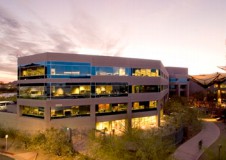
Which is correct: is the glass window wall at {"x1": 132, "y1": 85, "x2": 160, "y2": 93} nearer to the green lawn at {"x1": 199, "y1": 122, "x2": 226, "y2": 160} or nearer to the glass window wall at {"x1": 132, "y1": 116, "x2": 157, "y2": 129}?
the glass window wall at {"x1": 132, "y1": 116, "x2": 157, "y2": 129}

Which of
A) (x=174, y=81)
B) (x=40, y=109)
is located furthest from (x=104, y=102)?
(x=174, y=81)

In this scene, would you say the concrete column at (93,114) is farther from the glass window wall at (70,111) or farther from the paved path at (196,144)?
the paved path at (196,144)

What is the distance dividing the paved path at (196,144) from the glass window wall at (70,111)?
606 inches

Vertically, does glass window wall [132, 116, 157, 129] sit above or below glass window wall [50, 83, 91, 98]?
below

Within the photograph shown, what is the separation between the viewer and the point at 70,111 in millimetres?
35656

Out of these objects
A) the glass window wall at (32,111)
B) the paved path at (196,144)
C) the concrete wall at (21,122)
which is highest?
the glass window wall at (32,111)

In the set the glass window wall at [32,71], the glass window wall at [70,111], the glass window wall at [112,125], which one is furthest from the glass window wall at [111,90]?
the glass window wall at [32,71]

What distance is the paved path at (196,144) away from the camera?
27.0 m

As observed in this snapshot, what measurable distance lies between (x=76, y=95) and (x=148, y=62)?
52.8 ft

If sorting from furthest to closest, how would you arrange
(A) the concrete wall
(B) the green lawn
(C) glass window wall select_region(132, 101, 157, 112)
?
(C) glass window wall select_region(132, 101, 157, 112) → (A) the concrete wall → (B) the green lawn

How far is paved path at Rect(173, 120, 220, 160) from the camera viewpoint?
27.0 m

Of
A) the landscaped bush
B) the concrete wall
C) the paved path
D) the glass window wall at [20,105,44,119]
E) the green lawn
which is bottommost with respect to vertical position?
the paved path

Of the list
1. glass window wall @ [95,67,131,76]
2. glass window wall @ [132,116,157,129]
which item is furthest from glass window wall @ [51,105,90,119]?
glass window wall @ [132,116,157,129]

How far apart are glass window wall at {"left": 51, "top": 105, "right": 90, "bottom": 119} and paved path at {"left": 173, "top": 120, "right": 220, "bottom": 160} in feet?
50.5
